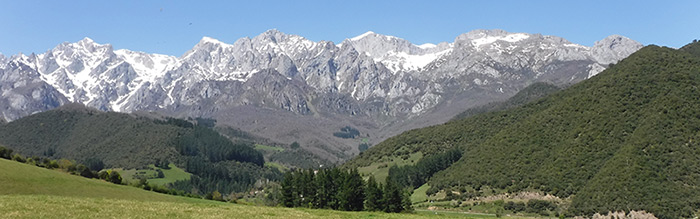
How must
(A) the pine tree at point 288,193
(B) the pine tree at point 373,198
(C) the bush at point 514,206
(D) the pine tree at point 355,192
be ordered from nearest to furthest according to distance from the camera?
(D) the pine tree at point 355,192 → (B) the pine tree at point 373,198 → (A) the pine tree at point 288,193 → (C) the bush at point 514,206

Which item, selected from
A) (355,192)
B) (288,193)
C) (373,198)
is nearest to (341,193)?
(355,192)

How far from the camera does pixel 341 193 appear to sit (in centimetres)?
13425

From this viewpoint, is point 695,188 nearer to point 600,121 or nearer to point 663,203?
point 663,203

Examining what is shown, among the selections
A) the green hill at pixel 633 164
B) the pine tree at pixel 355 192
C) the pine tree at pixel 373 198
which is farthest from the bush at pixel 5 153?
the green hill at pixel 633 164

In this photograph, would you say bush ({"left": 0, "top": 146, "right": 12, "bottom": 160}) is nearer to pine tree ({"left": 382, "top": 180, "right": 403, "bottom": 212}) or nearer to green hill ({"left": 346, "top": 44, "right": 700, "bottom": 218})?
pine tree ({"left": 382, "top": 180, "right": 403, "bottom": 212})

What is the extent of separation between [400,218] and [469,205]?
124591mm

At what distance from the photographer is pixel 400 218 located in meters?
63.7

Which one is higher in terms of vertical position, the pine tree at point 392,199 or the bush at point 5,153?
the bush at point 5,153

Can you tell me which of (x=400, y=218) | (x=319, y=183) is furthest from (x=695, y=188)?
(x=400, y=218)

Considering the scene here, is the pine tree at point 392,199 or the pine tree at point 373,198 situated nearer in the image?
the pine tree at point 373,198

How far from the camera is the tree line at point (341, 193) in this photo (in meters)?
134

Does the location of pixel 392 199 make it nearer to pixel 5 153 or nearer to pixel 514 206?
pixel 514 206

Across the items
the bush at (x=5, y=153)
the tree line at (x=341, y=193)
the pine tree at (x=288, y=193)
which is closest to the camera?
the bush at (x=5, y=153)

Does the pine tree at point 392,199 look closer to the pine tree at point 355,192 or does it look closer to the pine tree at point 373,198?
the pine tree at point 373,198
